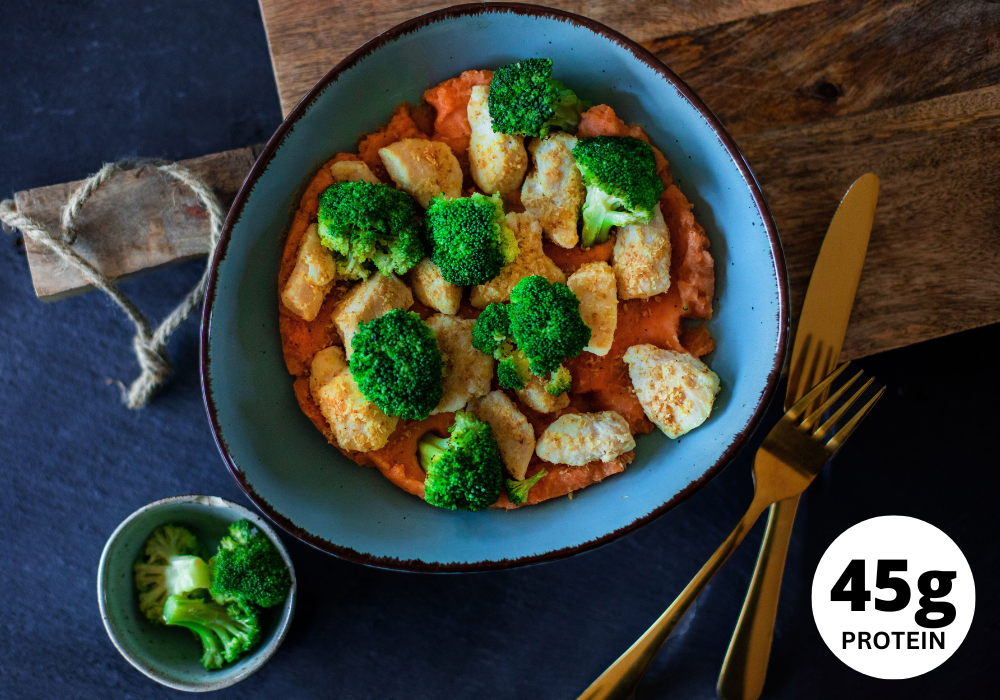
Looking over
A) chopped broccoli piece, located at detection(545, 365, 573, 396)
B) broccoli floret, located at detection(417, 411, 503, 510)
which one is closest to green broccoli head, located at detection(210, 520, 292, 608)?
broccoli floret, located at detection(417, 411, 503, 510)

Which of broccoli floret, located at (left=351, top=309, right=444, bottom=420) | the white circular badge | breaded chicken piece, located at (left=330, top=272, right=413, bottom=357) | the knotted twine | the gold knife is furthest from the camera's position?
the white circular badge

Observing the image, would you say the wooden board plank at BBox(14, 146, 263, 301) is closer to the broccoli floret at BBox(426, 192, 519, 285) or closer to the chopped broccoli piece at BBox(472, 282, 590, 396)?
the broccoli floret at BBox(426, 192, 519, 285)

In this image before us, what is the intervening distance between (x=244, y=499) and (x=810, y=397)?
2.20m

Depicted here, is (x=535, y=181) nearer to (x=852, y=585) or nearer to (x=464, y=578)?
(x=464, y=578)

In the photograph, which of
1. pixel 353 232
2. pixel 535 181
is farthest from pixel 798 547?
pixel 353 232

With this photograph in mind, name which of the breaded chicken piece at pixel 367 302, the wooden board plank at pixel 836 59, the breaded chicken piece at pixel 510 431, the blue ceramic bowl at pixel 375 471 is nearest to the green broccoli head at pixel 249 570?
the blue ceramic bowl at pixel 375 471

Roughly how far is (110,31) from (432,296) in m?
2.14

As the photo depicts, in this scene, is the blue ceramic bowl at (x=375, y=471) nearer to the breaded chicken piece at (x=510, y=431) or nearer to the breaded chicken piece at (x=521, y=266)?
the breaded chicken piece at (x=510, y=431)

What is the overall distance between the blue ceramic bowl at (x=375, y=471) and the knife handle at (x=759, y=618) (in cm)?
65

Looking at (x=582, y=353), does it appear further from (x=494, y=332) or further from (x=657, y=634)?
(x=657, y=634)

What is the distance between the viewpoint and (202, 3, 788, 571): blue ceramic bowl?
1940mm

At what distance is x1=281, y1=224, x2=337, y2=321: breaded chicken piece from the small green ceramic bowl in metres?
0.86

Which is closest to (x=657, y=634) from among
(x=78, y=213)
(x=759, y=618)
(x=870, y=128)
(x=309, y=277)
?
(x=759, y=618)

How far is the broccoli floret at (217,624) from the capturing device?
2.39 m
